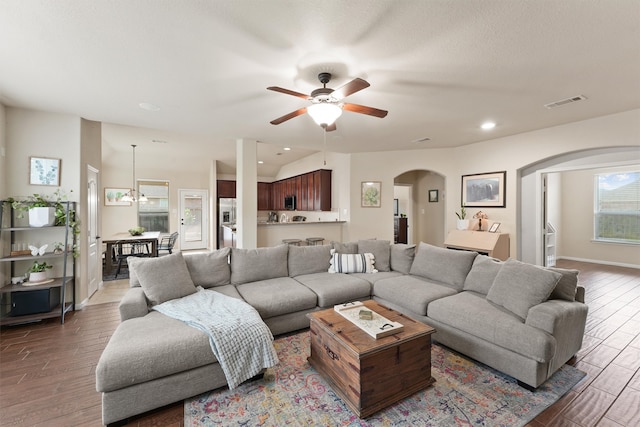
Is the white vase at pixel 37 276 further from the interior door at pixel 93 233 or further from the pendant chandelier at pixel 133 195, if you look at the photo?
the pendant chandelier at pixel 133 195

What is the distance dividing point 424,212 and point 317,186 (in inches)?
118

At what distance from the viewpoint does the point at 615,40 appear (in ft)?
6.63

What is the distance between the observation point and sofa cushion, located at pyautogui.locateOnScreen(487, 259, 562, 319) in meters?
2.17

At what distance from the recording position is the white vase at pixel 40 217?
3.19 metres

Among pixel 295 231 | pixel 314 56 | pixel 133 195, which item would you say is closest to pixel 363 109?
pixel 314 56

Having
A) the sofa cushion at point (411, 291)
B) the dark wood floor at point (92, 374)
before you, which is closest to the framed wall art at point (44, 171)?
the dark wood floor at point (92, 374)

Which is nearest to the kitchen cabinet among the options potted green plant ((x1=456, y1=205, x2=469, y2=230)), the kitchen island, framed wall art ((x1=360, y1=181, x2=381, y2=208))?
the kitchen island

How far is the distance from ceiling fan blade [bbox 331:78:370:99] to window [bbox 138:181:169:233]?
779cm

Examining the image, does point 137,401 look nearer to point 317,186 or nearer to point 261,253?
point 261,253

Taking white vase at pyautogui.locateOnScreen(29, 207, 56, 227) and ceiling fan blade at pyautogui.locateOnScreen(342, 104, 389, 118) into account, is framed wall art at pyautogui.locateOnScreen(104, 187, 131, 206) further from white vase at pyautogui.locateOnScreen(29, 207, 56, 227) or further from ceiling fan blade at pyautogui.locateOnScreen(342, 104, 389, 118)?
ceiling fan blade at pyautogui.locateOnScreen(342, 104, 389, 118)

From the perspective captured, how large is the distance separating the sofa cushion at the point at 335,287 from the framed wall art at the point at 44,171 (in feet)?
11.2

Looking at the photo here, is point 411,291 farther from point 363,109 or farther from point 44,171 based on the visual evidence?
point 44,171

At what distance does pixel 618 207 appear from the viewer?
6.22m

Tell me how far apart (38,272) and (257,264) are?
105 inches
